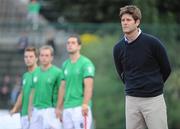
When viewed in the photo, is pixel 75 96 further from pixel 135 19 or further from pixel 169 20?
pixel 169 20

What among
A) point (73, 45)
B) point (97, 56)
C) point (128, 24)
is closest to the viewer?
point (128, 24)

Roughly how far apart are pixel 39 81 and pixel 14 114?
0.74 metres

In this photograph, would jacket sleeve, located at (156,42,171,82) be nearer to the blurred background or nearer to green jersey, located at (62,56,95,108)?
green jersey, located at (62,56,95,108)

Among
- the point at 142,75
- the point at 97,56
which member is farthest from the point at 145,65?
the point at 97,56

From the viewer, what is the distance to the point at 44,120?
12516 millimetres

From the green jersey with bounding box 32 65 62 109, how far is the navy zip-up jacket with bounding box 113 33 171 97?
343 cm

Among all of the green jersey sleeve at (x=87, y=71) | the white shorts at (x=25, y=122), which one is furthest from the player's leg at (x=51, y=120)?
the green jersey sleeve at (x=87, y=71)

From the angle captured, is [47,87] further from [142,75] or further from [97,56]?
[97,56]

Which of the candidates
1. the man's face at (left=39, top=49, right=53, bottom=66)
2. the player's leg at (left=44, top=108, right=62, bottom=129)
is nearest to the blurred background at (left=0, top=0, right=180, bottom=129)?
the player's leg at (left=44, top=108, right=62, bottom=129)

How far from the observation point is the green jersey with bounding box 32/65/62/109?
12.5m

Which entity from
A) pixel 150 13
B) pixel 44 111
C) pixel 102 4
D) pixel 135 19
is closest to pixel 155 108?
pixel 135 19

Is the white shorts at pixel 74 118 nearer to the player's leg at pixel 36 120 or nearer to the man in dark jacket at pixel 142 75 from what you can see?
the player's leg at pixel 36 120

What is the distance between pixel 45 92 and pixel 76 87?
89 centimetres

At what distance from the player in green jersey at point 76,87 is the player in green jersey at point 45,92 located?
513 mm
